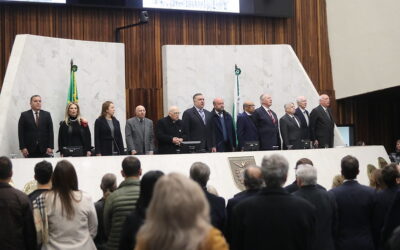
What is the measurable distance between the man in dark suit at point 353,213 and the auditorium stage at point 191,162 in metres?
3.65

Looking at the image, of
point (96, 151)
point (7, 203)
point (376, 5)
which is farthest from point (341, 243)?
point (376, 5)

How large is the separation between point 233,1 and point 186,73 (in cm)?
216

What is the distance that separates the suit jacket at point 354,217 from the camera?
16.5 feet

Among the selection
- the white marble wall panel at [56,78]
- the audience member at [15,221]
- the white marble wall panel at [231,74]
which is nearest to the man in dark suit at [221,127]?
the white marble wall panel at [56,78]

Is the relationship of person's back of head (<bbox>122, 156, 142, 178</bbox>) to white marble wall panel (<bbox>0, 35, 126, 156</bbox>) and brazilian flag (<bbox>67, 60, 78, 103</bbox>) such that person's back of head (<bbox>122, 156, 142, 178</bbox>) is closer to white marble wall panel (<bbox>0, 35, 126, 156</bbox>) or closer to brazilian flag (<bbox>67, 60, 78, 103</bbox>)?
white marble wall panel (<bbox>0, 35, 126, 156</bbox>)

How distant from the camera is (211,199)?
4.61m

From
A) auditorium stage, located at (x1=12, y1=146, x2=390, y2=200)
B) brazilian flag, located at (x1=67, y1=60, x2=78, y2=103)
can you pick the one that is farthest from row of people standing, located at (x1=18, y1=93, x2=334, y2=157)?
brazilian flag, located at (x1=67, y1=60, x2=78, y2=103)

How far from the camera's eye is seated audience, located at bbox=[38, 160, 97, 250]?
4367 mm

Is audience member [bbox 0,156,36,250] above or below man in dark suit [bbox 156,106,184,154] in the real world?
below

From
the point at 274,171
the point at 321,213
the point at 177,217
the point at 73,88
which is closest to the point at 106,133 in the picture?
the point at 73,88

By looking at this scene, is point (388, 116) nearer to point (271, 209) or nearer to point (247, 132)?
point (247, 132)

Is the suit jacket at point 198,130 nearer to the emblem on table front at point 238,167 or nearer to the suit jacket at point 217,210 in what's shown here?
the emblem on table front at point 238,167

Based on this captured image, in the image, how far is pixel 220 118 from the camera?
1009 centimetres

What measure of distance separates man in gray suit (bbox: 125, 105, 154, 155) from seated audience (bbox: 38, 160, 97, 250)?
533 cm
